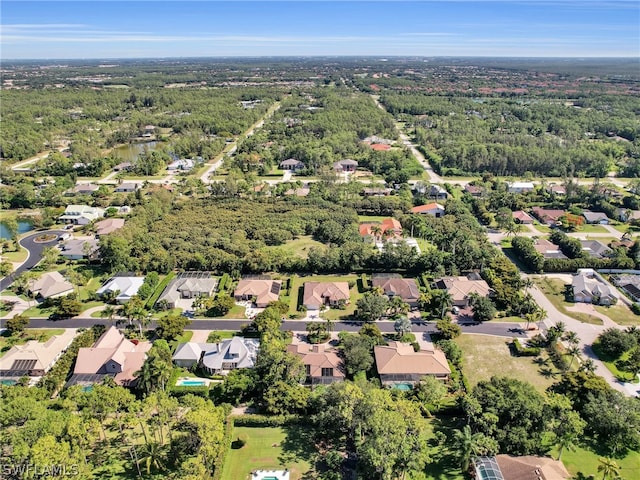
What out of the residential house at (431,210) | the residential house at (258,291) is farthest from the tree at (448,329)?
the residential house at (431,210)

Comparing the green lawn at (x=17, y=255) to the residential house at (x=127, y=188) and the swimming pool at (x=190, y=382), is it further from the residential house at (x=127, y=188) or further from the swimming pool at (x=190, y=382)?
the swimming pool at (x=190, y=382)

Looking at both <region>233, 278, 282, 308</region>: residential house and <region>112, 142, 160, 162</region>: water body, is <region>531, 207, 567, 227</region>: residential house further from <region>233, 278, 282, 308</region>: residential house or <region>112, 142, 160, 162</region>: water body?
<region>112, 142, 160, 162</region>: water body

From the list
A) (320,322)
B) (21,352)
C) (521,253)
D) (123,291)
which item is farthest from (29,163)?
(521,253)

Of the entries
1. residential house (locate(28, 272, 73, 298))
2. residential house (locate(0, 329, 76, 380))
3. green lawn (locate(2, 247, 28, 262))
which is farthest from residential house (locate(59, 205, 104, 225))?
residential house (locate(0, 329, 76, 380))

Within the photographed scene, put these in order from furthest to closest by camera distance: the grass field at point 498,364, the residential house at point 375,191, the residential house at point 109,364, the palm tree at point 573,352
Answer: the residential house at point 375,191 < the palm tree at point 573,352 < the grass field at point 498,364 < the residential house at point 109,364

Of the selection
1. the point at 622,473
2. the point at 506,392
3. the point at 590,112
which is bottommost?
the point at 622,473

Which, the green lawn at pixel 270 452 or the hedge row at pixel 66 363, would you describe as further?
the hedge row at pixel 66 363

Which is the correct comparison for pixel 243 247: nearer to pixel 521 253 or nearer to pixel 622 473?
pixel 521 253
